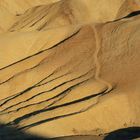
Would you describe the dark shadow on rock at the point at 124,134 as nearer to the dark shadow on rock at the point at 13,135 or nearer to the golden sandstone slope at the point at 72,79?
the golden sandstone slope at the point at 72,79

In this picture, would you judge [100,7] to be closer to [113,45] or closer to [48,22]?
[48,22]

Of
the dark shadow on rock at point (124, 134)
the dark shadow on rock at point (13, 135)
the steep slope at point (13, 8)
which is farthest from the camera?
the steep slope at point (13, 8)

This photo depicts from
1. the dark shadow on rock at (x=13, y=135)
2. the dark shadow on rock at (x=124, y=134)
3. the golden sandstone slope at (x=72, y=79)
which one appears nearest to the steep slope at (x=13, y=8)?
the golden sandstone slope at (x=72, y=79)

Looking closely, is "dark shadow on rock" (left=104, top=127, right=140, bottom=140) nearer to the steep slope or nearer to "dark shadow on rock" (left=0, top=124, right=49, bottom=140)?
"dark shadow on rock" (left=0, top=124, right=49, bottom=140)

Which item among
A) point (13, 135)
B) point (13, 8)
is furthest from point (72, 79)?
point (13, 8)

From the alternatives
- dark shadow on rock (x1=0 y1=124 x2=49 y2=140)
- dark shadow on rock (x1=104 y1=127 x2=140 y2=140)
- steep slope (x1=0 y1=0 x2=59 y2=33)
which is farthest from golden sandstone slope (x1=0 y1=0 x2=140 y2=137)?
steep slope (x1=0 y1=0 x2=59 y2=33)

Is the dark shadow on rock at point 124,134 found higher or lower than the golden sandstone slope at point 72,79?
lower
